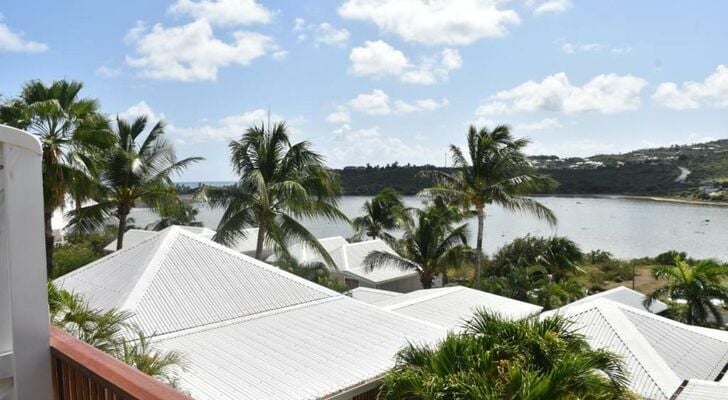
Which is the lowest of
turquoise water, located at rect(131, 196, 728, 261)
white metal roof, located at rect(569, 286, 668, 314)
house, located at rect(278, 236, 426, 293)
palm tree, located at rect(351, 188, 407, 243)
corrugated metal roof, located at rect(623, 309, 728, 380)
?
turquoise water, located at rect(131, 196, 728, 261)

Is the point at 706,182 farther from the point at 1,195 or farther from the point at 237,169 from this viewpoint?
the point at 1,195

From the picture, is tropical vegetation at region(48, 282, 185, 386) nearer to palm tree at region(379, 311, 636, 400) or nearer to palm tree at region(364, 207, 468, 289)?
palm tree at region(379, 311, 636, 400)

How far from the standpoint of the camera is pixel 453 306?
1313cm

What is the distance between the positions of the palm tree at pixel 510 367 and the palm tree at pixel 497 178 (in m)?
13.4

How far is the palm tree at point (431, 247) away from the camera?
2061 cm

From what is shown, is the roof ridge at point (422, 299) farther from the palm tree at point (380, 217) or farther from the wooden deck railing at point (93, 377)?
the palm tree at point (380, 217)

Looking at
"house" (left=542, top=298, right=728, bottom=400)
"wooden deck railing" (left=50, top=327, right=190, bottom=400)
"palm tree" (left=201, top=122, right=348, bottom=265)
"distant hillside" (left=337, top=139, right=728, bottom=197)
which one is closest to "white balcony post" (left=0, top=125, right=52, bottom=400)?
"wooden deck railing" (left=50, top=327, right=190, bottom=400)

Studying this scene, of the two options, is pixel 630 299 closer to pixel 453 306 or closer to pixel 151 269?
pixel 453 306

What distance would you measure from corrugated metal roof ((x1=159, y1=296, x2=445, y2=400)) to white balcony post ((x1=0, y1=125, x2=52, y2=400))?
4.19 meters

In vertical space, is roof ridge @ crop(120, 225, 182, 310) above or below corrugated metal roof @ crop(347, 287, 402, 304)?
above

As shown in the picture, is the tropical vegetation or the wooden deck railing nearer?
the wooden deck railing

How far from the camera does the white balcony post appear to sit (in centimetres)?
185

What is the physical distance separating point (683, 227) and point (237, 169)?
58.8 m

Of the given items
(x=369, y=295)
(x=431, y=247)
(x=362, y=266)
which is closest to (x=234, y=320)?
(x=369, y=295)
